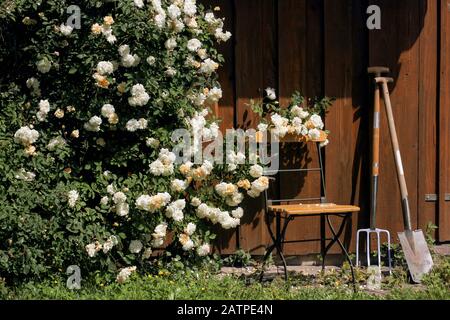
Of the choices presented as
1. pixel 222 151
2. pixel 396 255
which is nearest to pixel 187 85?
pixel 222 151

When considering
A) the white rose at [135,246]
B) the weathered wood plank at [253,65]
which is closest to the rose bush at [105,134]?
the white rose at [135,246]

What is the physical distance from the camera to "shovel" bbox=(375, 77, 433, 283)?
485cm

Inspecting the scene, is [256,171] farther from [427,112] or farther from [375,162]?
[427,112]

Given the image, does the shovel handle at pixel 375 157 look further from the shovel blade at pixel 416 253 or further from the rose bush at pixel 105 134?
A: the rose bush at pixel 105 134

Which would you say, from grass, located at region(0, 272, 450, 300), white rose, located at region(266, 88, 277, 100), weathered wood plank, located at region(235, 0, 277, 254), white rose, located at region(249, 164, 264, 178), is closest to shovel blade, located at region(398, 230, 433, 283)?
grass, located at region(0, 272, 450, 300)

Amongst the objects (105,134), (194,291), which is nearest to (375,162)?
(194,291)

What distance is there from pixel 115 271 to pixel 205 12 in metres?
1.99

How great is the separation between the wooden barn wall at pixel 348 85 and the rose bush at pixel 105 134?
388 millimetres

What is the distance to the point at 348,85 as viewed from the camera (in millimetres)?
5242

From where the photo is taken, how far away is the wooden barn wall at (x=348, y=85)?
5.11 m

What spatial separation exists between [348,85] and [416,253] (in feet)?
4.45

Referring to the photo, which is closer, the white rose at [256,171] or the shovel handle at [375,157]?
the white rose at [256,171]

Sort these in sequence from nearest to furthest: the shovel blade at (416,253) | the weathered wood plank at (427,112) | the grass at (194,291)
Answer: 1. the grass at (194,291)
2. the shovel blade at (416,253)
3. the weathered wood plank at (427,112)

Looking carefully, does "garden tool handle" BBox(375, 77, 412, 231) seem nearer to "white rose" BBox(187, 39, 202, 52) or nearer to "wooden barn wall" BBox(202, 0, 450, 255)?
"wooden barn wall" BBox(202, 0, 450, 255)
